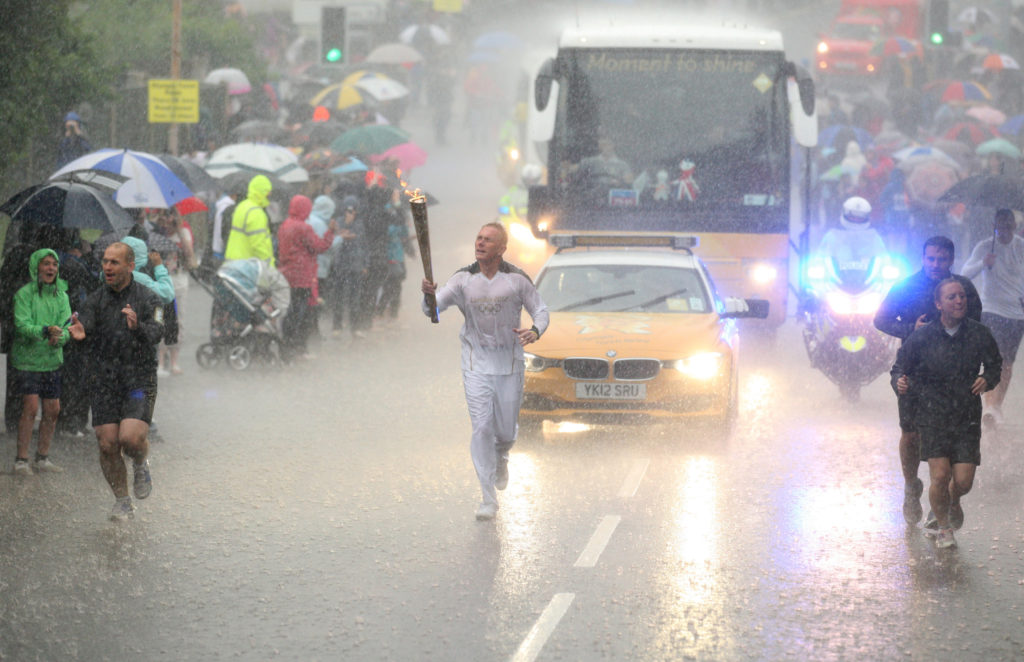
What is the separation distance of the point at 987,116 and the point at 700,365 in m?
26.4

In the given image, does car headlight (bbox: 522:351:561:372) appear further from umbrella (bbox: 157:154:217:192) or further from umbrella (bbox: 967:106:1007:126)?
umbrella (bbox: 967:106:1007:126)

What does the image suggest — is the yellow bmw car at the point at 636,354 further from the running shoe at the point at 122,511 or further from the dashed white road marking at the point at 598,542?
the running shoe at the point at 122,511

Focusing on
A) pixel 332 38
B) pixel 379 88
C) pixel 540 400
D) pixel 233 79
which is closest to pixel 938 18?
pixel 379 88

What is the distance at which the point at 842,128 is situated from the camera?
108ft

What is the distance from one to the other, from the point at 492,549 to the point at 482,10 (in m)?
60.2

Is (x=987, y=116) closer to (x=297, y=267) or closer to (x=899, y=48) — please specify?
(x=899, y=48)

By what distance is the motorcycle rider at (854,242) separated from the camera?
1523 cm

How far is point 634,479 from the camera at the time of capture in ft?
35.9

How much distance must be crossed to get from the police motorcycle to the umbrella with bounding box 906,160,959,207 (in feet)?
34.7

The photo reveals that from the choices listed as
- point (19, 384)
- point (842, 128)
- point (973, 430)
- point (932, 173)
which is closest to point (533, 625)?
point (973, 430)

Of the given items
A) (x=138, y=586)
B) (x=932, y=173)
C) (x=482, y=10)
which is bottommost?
(x=138, y=586)

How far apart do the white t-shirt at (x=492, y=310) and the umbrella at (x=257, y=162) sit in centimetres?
1293

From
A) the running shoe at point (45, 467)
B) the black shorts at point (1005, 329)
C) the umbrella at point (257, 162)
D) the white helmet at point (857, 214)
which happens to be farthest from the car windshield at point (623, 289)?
the umbrella at point (257, 162)

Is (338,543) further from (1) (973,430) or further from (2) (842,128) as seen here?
(2) (842,128)
